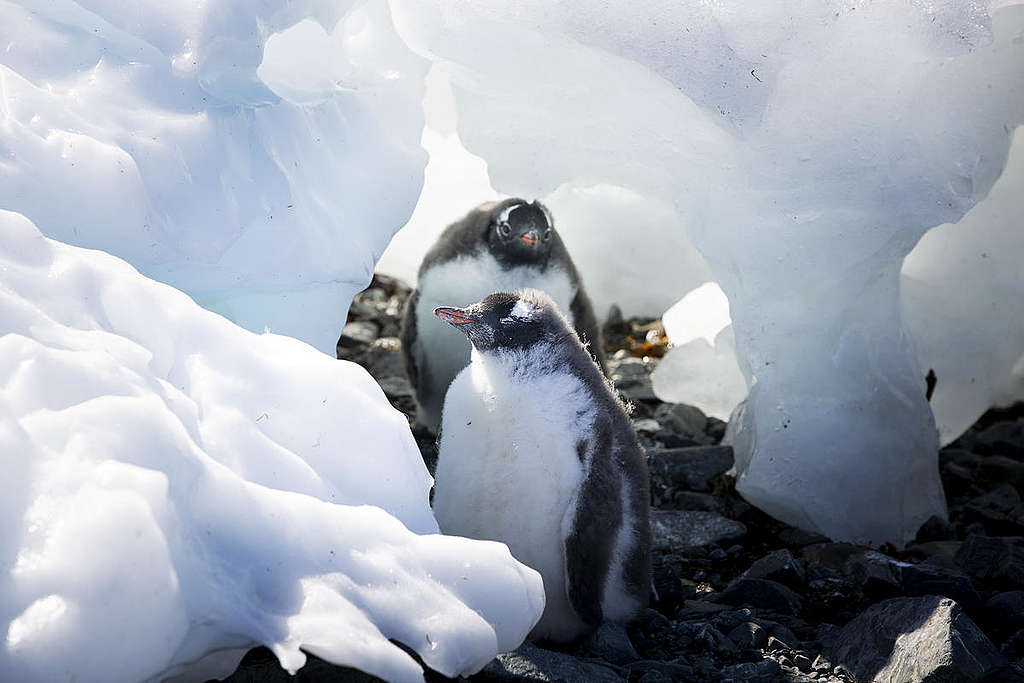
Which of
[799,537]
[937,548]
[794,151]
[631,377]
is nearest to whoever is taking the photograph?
[794,151]

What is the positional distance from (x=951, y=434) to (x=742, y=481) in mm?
1035

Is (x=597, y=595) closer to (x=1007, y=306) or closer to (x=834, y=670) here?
(x=834, y=670)

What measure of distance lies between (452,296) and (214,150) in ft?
4.45

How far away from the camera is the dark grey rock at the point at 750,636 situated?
2.57 meters

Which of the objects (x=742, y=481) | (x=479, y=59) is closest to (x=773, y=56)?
(x=479, y=59)

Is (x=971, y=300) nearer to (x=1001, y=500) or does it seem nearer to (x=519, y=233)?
(x=1001, y=500)

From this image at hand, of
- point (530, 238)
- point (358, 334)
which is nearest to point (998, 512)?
point (530, 238)

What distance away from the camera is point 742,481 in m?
3.51

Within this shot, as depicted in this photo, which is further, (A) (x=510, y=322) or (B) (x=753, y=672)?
(A) (x=510, y=322)

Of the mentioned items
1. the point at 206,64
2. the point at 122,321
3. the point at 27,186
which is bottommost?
the point at 122,321

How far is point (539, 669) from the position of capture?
7.29 feet

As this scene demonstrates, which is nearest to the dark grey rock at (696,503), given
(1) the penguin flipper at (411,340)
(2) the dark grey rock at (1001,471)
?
(2) the dark grey rock at (1001,471)

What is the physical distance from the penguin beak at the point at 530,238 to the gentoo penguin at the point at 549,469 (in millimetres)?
1063

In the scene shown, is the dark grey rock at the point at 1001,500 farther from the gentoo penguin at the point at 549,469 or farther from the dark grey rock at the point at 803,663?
the gentoo penguin at the point at 549,469
